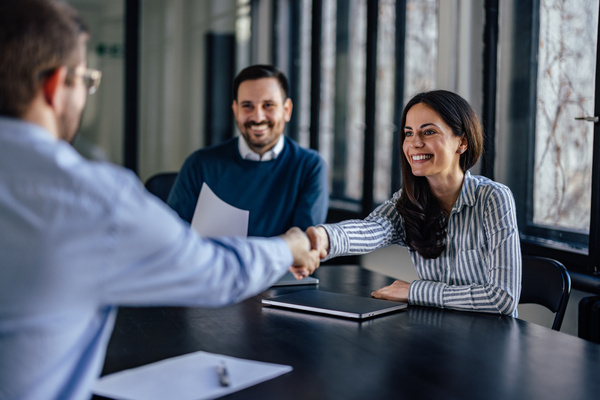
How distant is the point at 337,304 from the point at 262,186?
3.80 feet

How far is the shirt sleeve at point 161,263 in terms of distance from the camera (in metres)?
0.82

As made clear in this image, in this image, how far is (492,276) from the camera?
183 cm

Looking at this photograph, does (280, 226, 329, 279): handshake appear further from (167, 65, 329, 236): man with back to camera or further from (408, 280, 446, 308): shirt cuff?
(167, 65, 329, 236): man with back to camera

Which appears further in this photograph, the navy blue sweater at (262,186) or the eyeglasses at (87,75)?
the navy blue sweater at (262,186)

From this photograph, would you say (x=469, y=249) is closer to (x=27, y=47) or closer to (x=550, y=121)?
(x=550, y=121)

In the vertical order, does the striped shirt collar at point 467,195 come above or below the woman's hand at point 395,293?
above

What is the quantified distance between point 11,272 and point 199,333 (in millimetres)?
782

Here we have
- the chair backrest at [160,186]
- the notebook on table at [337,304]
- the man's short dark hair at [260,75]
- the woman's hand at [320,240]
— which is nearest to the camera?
the notebook on table at [337,304]

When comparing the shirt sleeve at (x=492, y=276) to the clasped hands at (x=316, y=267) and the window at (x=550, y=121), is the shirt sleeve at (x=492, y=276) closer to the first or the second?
the clasped hands at (x=316, y=267)

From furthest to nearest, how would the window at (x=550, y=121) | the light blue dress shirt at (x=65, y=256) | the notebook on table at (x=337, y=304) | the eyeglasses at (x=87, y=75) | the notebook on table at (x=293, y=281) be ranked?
the window at (x=550, y=121) < the notebook on table at (x=293, y=281) < the notebook on table at (x=337, y=304) < the eyeglasses at (x=87, y=75) < the light blue dress shirt at (x=65, y=256)

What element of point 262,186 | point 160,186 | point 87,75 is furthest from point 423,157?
point 160,186

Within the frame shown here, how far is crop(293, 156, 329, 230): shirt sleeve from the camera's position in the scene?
2.71 meters

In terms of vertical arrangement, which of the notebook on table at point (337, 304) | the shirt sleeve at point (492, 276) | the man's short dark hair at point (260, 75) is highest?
the man's short dark hair at point (260, 75)

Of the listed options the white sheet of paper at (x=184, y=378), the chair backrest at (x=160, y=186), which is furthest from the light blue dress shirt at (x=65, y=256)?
the chair backrest at (x=160, y=186)
